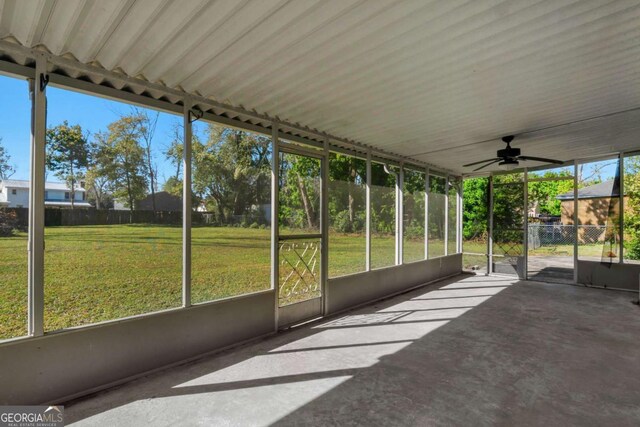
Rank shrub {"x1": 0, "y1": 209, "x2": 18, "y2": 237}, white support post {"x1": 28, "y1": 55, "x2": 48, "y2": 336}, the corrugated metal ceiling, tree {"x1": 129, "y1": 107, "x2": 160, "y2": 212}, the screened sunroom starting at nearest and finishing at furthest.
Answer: the corrugated metal ceiling, the screened sunroom, white support post {"x1": 28, "y1": 55, "x2": 48, "y2": 336}, shrub {"x1": 0, "y1": 209, "x2": 18, "y2": 237}, tree {"x1": 129, "y1": 107, "x2": 160, "y2": 212}

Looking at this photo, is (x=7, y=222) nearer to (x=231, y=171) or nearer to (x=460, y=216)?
(x=231, y=171)

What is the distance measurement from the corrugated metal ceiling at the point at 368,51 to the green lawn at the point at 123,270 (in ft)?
5.33

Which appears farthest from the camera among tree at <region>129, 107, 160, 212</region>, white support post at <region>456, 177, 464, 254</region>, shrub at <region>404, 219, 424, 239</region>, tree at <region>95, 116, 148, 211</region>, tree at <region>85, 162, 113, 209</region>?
white support post at <region>456, 177, 464, 254</region>

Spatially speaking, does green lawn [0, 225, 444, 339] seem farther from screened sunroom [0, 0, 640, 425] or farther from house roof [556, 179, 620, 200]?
house roof [556, 179, 620, 200]

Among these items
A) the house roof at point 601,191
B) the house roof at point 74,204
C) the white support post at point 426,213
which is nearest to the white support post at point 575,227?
the house roof at point 601,191

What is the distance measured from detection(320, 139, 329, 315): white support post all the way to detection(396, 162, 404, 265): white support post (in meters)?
2.10

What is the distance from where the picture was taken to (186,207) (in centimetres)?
331

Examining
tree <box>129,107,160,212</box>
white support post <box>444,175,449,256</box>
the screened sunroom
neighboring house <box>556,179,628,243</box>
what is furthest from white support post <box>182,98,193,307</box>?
neighboring house <box>556,179,628,243</box>

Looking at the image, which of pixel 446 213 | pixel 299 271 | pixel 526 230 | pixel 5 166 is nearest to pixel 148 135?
pixel 5 166

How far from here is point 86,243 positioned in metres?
3.17

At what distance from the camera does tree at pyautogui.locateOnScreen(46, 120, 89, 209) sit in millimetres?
2862

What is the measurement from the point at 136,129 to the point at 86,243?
4.43 ft

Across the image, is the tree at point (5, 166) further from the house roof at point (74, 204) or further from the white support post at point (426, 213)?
the white support post at point (426, 213)

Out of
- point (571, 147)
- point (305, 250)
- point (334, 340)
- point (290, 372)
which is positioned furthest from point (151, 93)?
point (571, 147)
